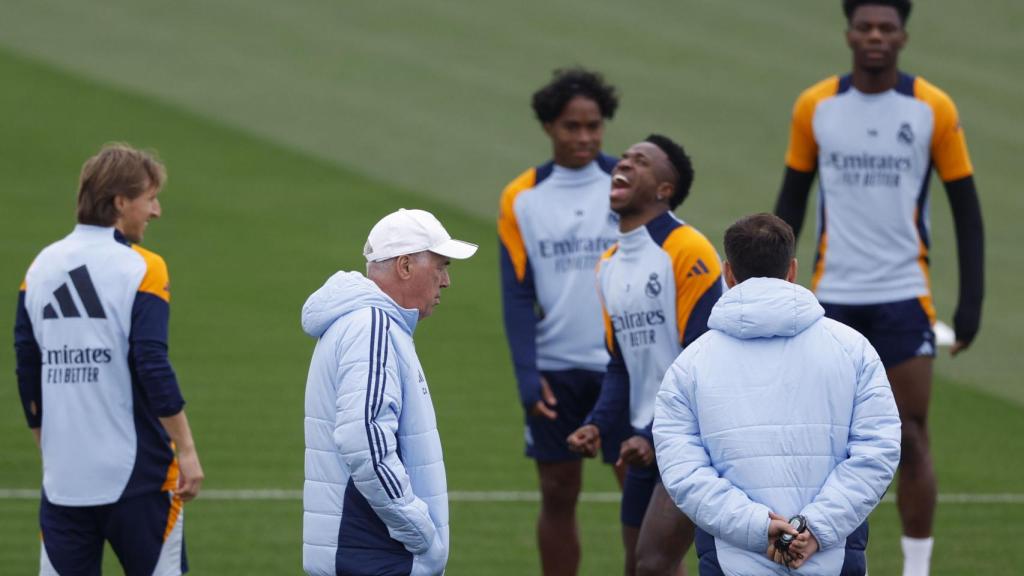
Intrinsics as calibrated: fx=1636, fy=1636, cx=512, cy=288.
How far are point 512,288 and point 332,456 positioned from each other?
2649 millimetres

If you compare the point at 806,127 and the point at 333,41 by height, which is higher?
the point at 333,41

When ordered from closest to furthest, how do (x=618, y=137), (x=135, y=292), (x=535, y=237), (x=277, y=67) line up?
(x=135, y=292) → (x=535, y=237) → (x=618, y=137) → (x=277, y=67)

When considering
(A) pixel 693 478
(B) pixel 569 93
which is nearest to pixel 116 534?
(A) pixel 693 478

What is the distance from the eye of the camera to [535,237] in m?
7.34

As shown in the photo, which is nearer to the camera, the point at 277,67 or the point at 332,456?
the point at 332,456

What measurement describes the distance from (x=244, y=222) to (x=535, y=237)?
10363 millimetres

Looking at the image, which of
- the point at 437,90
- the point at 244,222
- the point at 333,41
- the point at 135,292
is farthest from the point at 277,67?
the point at 135,292

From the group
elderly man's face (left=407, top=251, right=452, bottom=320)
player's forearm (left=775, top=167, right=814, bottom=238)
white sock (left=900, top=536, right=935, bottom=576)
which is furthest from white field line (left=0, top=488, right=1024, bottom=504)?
elderly man's face (left=407, top=251, right=452, bottom=320)

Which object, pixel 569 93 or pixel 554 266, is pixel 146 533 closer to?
pixel 554 266

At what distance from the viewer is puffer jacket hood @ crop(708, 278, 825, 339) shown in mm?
4688

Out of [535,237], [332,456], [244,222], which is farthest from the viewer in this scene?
[244,222]

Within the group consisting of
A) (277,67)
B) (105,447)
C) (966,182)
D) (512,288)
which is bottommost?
(105,447)

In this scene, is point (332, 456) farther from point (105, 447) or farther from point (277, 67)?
point (277, 67)

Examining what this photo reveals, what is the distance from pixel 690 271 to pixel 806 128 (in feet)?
6.34
